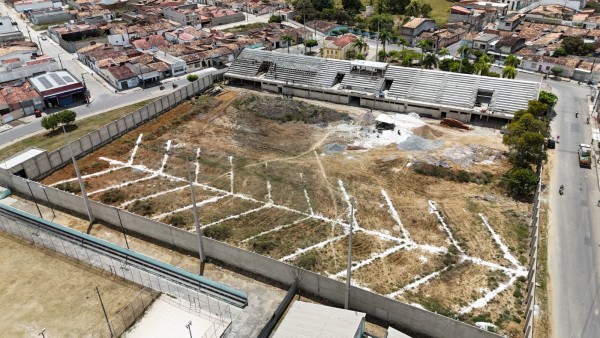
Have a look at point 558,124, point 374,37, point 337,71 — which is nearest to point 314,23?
point 374,37

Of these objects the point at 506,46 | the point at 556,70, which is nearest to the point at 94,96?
the point at 506,46

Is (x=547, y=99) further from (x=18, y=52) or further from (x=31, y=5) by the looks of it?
(x=31, y=5)

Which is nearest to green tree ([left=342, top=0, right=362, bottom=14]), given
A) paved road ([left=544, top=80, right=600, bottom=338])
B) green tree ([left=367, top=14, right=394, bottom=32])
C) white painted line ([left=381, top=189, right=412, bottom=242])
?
green tree ([left=367, top=14, right=394, bottom=32])

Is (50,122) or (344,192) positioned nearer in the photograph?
(344,192)

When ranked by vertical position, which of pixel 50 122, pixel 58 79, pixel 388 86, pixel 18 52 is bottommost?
pixel 50 122

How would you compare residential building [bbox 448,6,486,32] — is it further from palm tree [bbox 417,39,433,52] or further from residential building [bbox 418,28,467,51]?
palm tree [bbox 417,39,433,52]

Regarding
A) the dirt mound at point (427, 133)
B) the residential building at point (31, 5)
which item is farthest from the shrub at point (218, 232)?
the residential building at point (31, 5)
